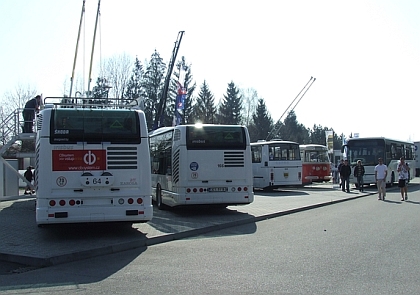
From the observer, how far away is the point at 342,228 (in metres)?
13.5

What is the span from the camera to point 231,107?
82812mm

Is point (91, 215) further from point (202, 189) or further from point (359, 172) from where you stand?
point (359, 172)

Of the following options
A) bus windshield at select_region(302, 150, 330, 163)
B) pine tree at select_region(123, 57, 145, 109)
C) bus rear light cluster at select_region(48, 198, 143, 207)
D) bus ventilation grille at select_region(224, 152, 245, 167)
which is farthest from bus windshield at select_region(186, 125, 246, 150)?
pine tree at select_region(123, 57, 145, 109)

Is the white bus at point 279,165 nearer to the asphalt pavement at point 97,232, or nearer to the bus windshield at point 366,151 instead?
the bus windshield at point 366,151

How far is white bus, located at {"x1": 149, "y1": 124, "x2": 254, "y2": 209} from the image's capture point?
656 inches

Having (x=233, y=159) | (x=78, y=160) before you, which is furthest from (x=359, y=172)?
(x=78, y=160)

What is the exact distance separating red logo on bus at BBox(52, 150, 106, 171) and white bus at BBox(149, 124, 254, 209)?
5.34m

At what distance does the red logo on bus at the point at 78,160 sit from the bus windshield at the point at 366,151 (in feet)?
78.4

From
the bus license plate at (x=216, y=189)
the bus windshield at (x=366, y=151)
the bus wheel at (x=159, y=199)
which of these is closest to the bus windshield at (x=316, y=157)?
the bus windshield at (x=366, y=151)

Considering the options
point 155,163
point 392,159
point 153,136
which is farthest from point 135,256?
point 392,159

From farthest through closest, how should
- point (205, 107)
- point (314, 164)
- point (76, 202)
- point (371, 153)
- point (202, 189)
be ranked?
1. point (205, 107)
2. point (314, 164)
3. point (371, 153)
4. point (202, 189)
5. point (76, 202)

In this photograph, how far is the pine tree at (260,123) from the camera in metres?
84.3

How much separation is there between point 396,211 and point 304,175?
18972 millimetres

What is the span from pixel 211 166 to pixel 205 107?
61.3 metres
